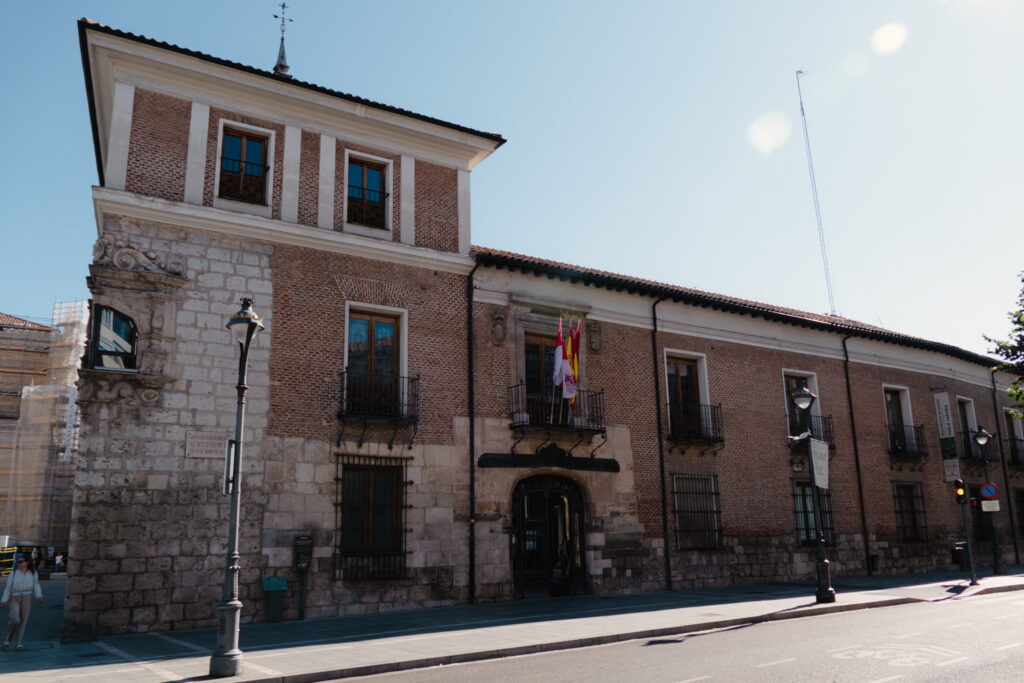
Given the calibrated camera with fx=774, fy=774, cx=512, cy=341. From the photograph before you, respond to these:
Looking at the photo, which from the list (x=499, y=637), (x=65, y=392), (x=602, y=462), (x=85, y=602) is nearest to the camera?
(x=499, y=637)

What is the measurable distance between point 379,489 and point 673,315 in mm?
9914

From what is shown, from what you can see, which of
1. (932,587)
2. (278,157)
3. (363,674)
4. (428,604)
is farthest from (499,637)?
(932,587)

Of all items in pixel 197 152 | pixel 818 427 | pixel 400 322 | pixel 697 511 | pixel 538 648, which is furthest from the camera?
pixel 818 427

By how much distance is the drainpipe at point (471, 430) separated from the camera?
1667 cm

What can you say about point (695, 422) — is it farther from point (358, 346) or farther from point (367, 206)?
point (367, 206)

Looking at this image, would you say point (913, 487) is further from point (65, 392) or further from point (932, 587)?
point (65, 392)

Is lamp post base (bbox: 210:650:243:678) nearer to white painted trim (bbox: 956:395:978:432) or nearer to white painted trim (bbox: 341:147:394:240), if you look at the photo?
white painted trim (bbox: 341:147:394:240)

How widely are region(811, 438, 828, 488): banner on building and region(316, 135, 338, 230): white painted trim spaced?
11.5 meters

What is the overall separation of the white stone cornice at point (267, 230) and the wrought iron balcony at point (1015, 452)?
25.4 metres

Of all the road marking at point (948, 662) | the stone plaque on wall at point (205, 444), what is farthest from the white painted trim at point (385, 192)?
the road marking at point (948, 662)

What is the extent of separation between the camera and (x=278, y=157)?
16.3 meters

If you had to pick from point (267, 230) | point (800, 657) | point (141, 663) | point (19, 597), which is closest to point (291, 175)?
point (267, 230)

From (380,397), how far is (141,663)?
721 centimetres

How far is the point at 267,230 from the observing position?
615 inches
